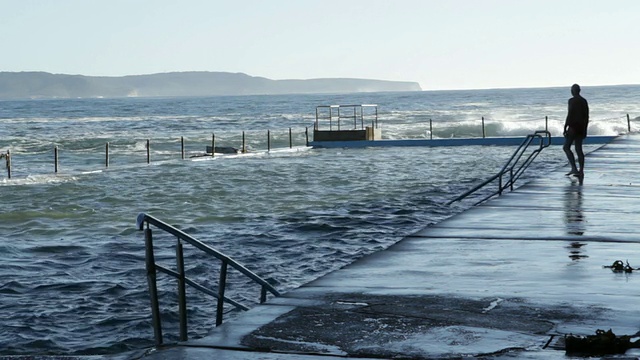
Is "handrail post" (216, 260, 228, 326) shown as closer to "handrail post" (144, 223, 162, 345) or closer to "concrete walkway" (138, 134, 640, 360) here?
"concrete walkway" (138, 134, 640, 360)

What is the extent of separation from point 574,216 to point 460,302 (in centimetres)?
693

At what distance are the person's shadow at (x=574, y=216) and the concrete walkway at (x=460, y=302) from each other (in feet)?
0.11

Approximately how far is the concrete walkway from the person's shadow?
34 millimetres

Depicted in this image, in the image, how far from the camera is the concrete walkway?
6.60 m

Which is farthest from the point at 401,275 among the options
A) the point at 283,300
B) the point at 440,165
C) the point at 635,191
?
the point at 440,165

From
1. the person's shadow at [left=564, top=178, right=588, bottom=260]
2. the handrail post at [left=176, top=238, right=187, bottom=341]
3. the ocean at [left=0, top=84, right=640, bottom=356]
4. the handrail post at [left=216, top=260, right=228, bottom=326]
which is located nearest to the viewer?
the handrail post at [left=176, top=238, right=187, bottom=341]

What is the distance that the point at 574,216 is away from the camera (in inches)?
571

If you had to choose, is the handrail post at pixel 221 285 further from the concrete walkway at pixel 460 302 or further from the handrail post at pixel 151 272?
the handrail post at pixel 151 272

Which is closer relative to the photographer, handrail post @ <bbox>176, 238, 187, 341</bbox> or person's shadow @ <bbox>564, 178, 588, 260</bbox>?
handrail post @ <bbox>176, 238, 187, 341</bbox>

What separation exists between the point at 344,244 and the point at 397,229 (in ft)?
7.67

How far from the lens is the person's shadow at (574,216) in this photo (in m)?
11.2

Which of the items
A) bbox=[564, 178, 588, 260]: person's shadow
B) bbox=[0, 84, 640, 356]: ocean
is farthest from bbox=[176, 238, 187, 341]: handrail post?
bbox=[564, 178, 588, 260]: person's shadow

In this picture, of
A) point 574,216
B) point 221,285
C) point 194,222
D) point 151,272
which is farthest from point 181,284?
point 194,222

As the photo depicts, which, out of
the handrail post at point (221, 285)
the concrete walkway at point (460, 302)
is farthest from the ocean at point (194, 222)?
the handrail post at point (221, 285)
